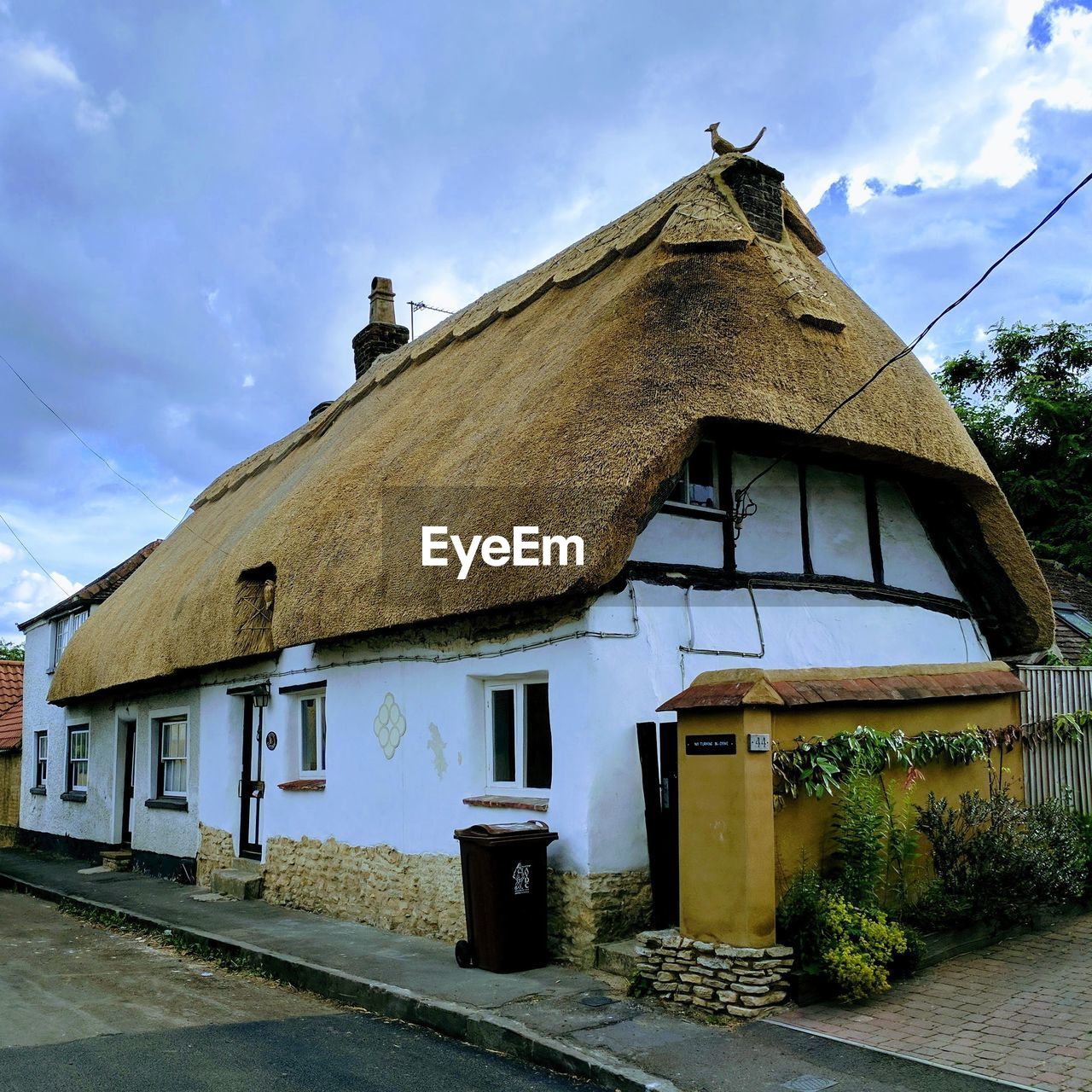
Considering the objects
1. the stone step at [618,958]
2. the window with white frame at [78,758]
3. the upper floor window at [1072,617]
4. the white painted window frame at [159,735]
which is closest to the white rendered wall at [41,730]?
the window with white frame at [78,758]

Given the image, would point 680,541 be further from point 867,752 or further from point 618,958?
point 618,958

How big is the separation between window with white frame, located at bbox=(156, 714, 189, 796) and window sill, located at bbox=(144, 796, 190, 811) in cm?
14

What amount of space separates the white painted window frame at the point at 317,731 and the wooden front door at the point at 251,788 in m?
1.03

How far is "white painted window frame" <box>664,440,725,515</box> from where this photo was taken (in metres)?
9.08

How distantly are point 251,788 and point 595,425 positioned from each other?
762 centimetres

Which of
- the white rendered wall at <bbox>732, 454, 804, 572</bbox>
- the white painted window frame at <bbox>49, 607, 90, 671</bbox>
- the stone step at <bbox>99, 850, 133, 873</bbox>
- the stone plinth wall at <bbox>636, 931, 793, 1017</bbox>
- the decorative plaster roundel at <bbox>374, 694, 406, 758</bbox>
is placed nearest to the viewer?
the stone plinth wall at <bbox>636, 931, 793, 1017</bbox>

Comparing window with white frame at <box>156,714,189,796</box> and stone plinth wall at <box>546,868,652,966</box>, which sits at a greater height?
window with white frame at <box>156,714,189,796</box>

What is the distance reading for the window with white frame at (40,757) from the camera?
21141 mm

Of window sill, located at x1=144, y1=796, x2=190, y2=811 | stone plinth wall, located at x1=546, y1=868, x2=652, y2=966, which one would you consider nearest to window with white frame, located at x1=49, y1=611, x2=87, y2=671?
window sill, located at x1=144, y1=796, x2=190, y2=811

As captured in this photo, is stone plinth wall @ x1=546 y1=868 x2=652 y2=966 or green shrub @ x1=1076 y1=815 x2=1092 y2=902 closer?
stone plinth wall @ x1=546 y1=868 x2=652 y2=966

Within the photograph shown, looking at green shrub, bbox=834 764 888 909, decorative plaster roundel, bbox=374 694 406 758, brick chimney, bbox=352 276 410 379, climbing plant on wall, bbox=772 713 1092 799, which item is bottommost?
green shrub, bbox=834 764 888 909

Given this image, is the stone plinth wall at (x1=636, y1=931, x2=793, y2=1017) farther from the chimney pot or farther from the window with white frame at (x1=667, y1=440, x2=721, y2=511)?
the chimney pot

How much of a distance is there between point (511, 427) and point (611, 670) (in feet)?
7.95

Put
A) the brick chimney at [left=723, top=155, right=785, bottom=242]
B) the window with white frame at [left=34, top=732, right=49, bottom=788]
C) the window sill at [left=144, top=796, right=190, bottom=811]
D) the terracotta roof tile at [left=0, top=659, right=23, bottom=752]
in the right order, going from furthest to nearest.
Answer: the terracotta roof tile at [left=0, top=659, right=23, bottom=752], the window with white frame at [left=34, top=732, right=49, bottom=788], the window sill at [left=144, top=796, right=190, bottom=811], the brick chimney at [left=723, top=155, right=785, bottom=242]
